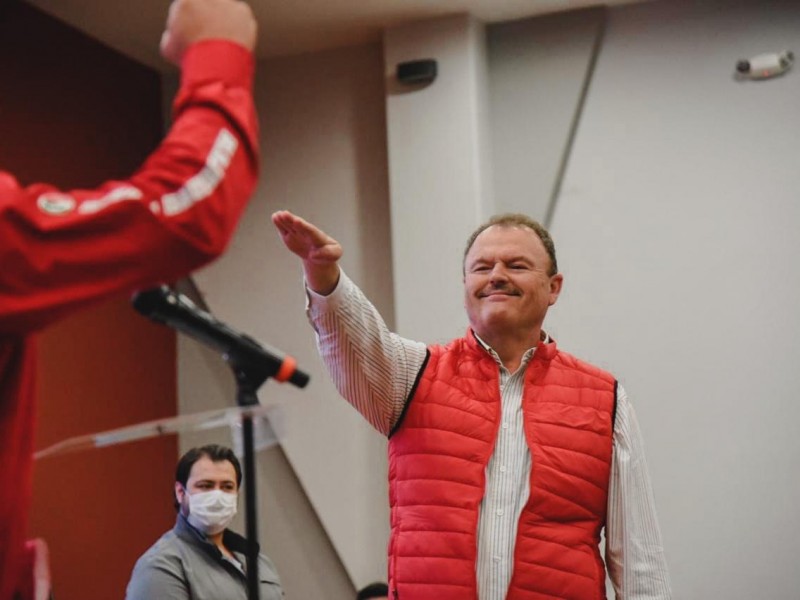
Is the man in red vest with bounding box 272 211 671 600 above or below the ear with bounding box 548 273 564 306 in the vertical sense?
below

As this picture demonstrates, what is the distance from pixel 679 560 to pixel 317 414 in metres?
1.48

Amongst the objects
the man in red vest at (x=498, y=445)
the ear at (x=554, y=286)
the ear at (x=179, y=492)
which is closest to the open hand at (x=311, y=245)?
the man in red vest at (x=498, y=445)

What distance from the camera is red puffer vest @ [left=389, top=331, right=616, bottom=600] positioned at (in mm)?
1935

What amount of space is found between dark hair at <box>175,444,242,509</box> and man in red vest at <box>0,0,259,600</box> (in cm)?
192

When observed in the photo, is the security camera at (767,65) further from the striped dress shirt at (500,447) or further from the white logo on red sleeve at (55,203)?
the white logo on red sleeve at (55,203)

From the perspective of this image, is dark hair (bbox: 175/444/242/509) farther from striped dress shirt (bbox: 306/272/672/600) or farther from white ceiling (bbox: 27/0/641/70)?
white ceiling (bbox: 27/0/641/70)

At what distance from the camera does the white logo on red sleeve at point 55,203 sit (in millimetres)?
897

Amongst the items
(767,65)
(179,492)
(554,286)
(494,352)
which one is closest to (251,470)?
(494,352)

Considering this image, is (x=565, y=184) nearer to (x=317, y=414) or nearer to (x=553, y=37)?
(x=553, y=37)

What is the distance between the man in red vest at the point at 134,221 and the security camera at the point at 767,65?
313 cm

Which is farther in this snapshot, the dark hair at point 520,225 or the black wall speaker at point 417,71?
the black wall speaker at point 417,71

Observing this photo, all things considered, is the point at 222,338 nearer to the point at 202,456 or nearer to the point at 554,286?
the point at 554,286

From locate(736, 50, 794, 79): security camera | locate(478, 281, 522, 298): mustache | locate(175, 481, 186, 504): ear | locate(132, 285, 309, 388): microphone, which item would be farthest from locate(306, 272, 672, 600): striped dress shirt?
locate(736, 50, 794, 79): security camera

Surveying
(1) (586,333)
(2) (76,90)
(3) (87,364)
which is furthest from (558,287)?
(2) (76,90)
